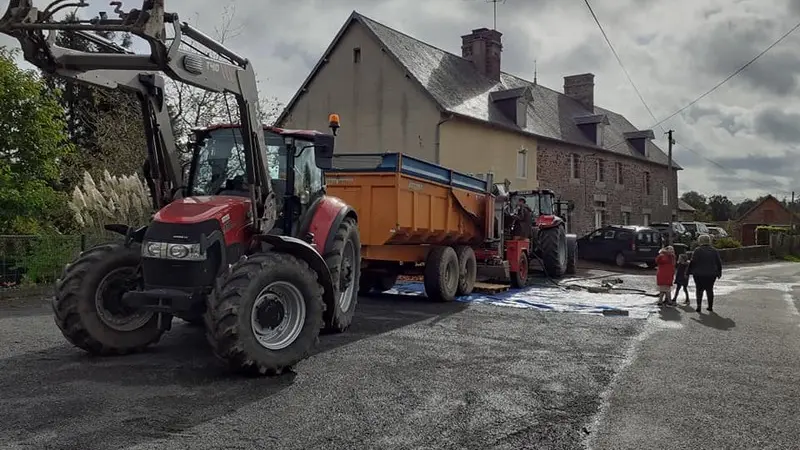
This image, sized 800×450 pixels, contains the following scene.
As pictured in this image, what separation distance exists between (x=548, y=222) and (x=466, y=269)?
573 cm

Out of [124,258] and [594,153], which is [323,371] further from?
[594,153]

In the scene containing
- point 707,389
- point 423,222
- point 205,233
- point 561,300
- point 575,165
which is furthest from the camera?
point 575,165

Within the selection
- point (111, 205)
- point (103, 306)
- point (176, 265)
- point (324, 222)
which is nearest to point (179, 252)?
point (176, 265)

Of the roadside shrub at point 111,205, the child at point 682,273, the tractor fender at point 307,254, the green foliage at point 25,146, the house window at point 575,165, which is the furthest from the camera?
the house window at point 575,165

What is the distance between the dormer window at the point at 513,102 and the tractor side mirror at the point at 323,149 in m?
24.7

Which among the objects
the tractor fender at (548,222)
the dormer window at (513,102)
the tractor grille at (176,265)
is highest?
the dormer window at (513,102)

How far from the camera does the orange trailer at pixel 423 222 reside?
37.6 feet

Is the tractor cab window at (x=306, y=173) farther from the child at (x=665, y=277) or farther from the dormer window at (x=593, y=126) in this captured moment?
the dormer window at (x=593, y=126)

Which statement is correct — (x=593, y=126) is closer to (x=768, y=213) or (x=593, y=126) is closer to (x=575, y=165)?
(x=575, y=165)

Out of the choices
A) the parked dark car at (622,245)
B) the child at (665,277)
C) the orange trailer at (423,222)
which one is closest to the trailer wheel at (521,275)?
the orange trailer at (423,222)

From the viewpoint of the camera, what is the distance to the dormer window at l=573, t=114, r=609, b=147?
38.2 m

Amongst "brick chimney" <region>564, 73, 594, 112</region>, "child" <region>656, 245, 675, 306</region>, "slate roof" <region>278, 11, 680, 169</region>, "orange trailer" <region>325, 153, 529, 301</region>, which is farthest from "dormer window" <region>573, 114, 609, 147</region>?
"child" <region>656, 245, 675, 306</region>

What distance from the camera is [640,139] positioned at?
43.2m

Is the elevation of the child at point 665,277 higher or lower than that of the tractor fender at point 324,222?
lower
